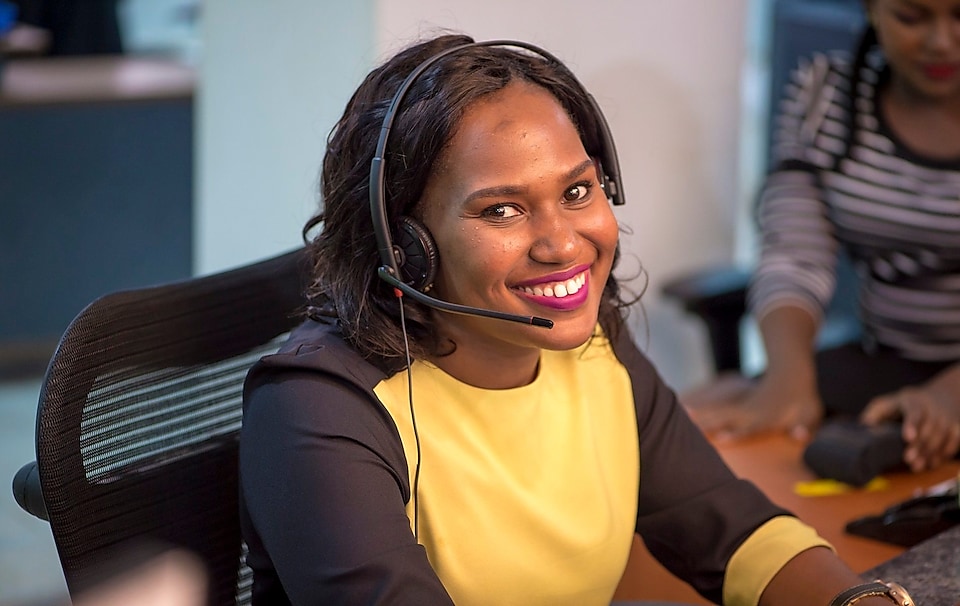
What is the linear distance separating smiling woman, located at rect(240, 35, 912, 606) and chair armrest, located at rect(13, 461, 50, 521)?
0.60 feet

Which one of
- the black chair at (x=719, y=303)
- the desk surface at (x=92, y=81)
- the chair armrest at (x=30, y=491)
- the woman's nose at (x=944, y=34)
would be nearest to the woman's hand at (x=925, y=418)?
the black chair at (x=719, y=303)

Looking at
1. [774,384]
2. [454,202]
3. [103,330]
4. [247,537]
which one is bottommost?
[774,384]

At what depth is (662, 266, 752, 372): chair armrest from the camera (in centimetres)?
205

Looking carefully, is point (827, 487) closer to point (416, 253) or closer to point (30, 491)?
point (416, 253)

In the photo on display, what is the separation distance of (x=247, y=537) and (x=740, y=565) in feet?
1.60

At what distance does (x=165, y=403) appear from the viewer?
1.23 meters

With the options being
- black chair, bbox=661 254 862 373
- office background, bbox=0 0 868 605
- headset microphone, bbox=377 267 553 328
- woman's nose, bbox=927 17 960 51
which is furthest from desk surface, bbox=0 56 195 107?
headset microphone, bbox=377 267 553 328

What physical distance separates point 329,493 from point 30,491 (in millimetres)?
299

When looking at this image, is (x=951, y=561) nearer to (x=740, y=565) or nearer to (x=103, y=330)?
(x=740, y=565)

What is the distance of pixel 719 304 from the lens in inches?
81.2

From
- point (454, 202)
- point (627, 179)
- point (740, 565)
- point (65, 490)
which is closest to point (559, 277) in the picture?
point (454, 202)

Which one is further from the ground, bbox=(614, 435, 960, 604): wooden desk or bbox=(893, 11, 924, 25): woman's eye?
bbox=(893, 11, 924, 25): woman's eye

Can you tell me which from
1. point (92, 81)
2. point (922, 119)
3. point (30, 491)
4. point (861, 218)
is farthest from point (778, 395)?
point (92, 81)

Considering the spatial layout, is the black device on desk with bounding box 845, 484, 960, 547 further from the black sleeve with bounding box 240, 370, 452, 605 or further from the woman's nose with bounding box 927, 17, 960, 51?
the woman's nose with bounding box 927, 17, 960, 51
